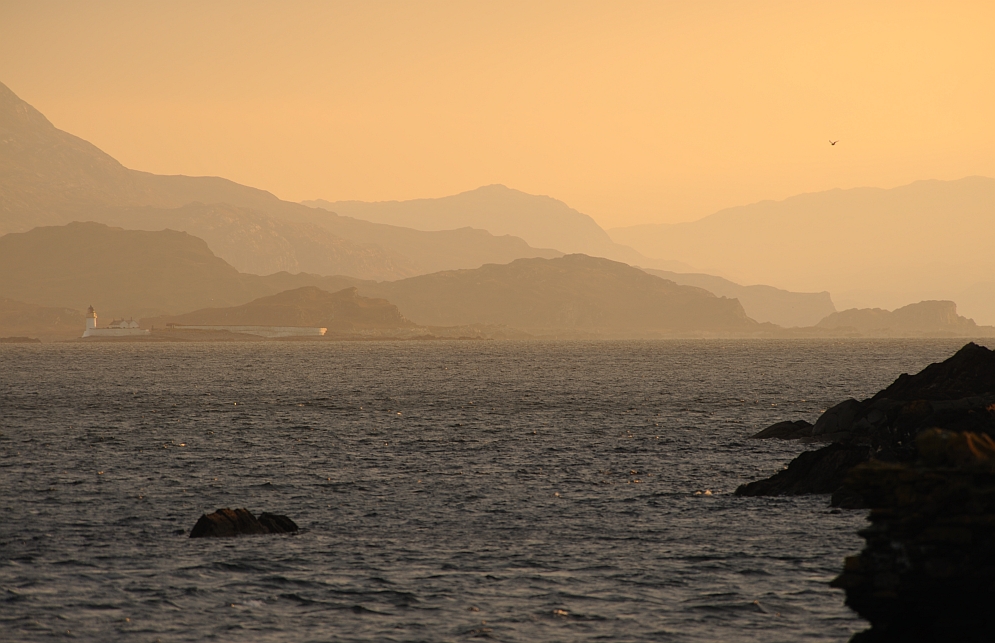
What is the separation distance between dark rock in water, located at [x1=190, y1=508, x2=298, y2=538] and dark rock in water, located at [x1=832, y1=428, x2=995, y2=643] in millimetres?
19817

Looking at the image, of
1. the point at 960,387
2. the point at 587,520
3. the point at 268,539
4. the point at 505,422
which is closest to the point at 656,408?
the point at 505,422

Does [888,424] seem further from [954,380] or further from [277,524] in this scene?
[277,524]

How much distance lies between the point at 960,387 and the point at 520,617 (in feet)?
142

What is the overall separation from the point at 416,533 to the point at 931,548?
60.4 feet

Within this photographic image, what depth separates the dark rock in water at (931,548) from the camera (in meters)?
16.7

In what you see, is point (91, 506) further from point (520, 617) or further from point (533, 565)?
point (520, 617)

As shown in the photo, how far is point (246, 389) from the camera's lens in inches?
4469

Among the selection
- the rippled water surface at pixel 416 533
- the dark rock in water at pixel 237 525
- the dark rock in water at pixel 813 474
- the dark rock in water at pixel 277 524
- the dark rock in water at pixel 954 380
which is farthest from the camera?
the dark rock in water at pixel 954 380

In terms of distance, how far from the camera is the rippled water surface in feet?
74.3

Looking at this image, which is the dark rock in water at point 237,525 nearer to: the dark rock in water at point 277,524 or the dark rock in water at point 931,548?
the dark rock in water at point 277,524

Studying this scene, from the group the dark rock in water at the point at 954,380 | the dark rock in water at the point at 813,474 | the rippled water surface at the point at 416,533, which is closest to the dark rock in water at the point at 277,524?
the rippled water surface at the point at 416,533

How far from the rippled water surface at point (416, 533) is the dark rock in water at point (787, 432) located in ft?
7.22

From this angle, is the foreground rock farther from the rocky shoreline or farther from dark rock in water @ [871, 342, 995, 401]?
the rocky shoreline

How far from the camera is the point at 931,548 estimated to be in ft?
56.2
